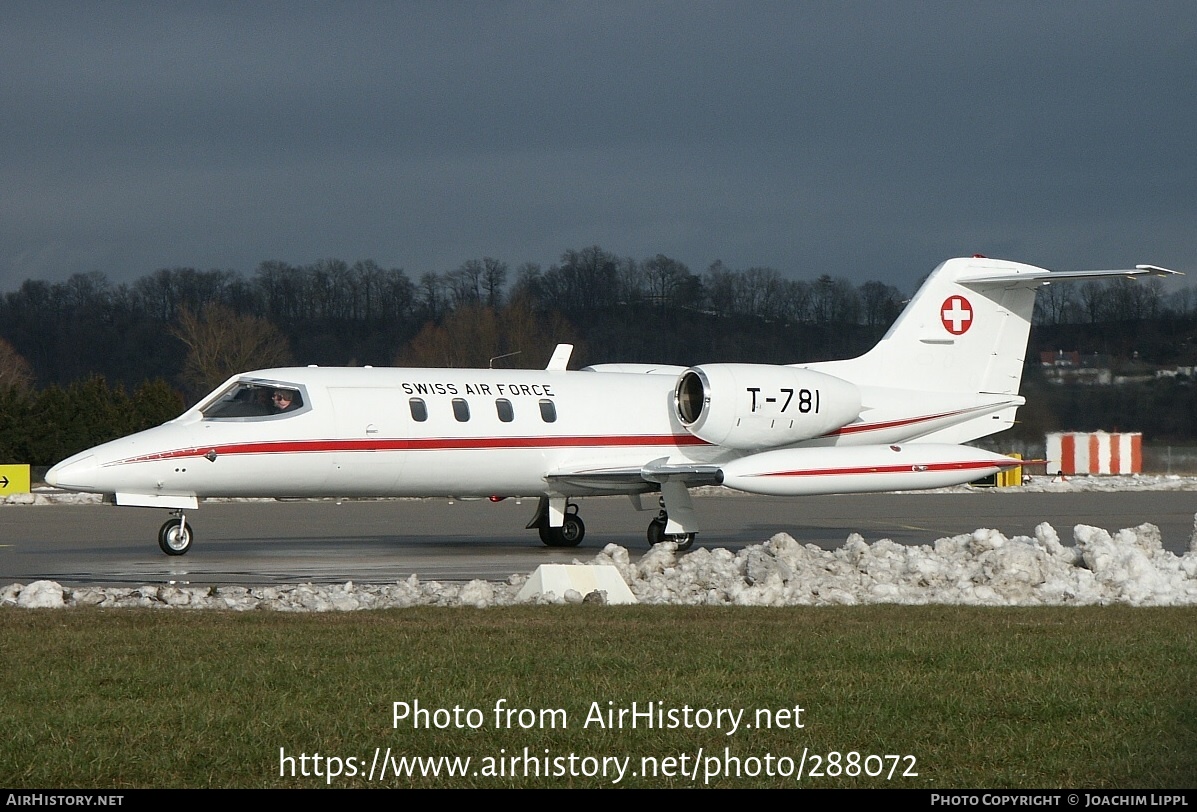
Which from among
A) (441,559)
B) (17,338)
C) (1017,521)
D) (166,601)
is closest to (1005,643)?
(166,601)

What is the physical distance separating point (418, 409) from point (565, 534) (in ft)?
10.4

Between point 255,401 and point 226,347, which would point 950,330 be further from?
point 226,347

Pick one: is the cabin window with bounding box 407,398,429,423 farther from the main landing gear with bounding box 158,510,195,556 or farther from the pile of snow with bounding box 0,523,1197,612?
the pile of snow with bounding box 0,523,1197,612

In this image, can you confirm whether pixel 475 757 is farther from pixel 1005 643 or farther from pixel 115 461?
pixel 115 461

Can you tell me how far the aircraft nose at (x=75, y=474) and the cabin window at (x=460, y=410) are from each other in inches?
183

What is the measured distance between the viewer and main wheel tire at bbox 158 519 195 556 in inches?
667

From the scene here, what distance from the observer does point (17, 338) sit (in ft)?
282

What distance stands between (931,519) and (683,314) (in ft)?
93.0

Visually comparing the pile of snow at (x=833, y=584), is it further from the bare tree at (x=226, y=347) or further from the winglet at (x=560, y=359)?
the bare tree at (x=226, y=347)

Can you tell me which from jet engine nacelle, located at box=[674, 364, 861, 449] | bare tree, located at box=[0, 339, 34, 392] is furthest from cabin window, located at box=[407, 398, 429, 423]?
bare tree, located at box=[0, 339, 34, 392]

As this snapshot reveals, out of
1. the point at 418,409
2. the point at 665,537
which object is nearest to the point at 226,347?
the point at 418,409

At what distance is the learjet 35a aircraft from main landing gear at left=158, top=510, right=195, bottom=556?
0.02 metres

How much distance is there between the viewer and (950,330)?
69.3ft

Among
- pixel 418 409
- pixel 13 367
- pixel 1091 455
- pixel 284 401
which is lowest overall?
pixel 1091 455
